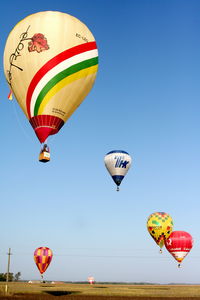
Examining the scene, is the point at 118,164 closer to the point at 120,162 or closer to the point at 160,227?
the point at 120,162

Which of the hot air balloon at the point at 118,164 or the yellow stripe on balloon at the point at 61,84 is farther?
the hot air balloon at the point at 118,164

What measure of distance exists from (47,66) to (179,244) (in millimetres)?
44411

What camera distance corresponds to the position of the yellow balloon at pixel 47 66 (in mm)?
30547

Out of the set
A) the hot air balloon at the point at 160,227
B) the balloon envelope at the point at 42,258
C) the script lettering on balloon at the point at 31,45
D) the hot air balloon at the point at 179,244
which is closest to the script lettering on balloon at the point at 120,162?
the hot air balloon at the point at 160,227

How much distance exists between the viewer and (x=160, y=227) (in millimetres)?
62562

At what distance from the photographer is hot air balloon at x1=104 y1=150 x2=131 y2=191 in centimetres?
5675

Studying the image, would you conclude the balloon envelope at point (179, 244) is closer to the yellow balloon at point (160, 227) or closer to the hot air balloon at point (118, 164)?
Result: the yellow balloon at point (160, 227)

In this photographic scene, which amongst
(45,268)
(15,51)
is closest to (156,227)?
(45,268)

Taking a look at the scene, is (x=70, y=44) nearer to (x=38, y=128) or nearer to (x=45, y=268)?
(x=38, y=128)

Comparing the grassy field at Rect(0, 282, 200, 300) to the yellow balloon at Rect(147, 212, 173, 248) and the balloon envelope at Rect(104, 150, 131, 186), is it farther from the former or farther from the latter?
the balloon envelope at Rect(104, 150, 131, 186)

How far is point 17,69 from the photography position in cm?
3148

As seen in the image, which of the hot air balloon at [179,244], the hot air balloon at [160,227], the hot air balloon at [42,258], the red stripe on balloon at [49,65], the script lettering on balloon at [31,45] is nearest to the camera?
the red stripe on balloon at [49,65]

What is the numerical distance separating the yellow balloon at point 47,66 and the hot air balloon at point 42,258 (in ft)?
123

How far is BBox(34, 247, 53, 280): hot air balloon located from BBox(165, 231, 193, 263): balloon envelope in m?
19.5
